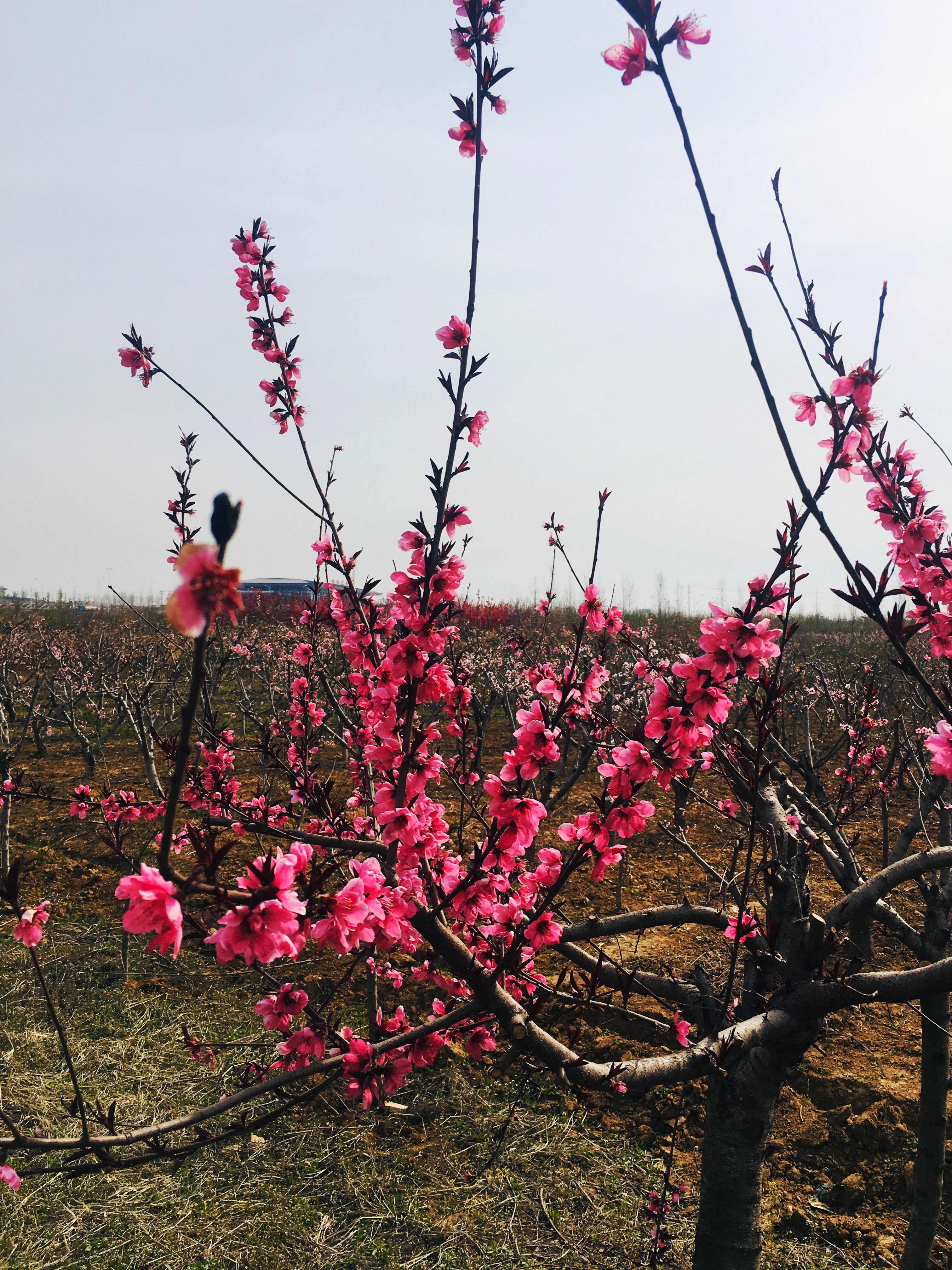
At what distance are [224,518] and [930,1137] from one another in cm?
328

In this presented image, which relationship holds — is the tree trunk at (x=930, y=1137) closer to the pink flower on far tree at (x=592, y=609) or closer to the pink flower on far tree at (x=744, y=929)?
the pink flower on far tree at (x=744, y=929)

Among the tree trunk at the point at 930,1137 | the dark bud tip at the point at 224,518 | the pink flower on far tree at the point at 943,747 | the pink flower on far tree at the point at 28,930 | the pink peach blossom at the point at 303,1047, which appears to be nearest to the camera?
the dark bud tip at the point at 224,518

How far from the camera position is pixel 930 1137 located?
2523 millimetres

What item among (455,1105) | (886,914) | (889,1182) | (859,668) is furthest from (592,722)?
(859,668)

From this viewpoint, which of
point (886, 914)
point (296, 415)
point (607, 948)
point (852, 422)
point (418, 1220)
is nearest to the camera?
point (852, 422)

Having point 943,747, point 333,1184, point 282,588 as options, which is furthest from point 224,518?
point 282,588

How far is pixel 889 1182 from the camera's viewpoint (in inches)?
124

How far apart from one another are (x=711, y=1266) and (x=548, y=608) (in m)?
3.60

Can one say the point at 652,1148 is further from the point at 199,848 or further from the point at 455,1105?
the point at 199,848

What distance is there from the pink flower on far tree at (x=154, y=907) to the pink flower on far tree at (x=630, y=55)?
189 cm

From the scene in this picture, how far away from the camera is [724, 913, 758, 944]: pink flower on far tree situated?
2183 millimetres

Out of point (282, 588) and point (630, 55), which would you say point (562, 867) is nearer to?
point (630, 55)

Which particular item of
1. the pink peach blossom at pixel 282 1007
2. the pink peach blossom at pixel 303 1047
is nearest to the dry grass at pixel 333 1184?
the pink peach blossom at pixel 303 1047

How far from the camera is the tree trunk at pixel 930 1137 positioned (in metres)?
2.44
